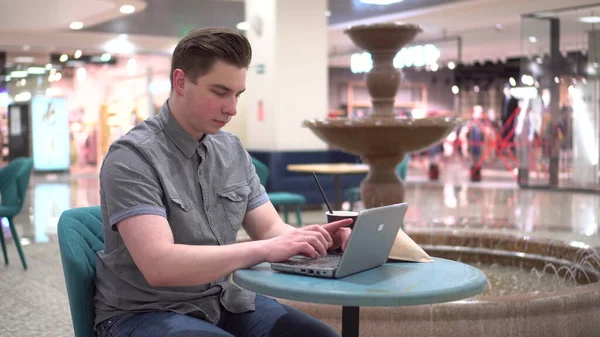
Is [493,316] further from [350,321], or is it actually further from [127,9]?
[127,9]

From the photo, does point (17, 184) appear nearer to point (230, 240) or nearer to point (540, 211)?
point (230, 240)

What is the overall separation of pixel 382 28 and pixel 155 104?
16640 millimetres

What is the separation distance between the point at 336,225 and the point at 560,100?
1238cm

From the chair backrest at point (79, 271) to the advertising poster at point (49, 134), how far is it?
61.0ft

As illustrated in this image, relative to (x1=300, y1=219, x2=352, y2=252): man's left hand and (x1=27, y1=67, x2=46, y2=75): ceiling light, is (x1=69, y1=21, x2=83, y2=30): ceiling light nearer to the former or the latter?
(x1=27, y1=67, x2=46, y2=75): ceiling light

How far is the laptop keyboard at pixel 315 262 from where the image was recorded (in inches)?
66.8

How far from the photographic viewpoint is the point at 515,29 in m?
16.6

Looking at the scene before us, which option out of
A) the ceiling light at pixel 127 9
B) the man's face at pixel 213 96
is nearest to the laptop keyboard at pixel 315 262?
the man's face at pixel 213 96

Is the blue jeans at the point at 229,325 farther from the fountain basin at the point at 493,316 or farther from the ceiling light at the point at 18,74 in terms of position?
the ceiling light at the point at 18,74

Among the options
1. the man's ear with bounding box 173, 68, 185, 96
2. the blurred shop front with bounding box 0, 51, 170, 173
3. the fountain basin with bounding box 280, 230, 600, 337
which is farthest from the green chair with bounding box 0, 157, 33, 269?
the blurred shop front with bounding box 0, 51, 170, 173

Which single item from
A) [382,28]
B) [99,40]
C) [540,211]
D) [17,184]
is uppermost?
[99,40]

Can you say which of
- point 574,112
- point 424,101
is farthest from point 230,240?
point 424,101

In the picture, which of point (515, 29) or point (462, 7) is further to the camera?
point (515, 29)

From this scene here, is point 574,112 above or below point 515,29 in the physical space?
below
